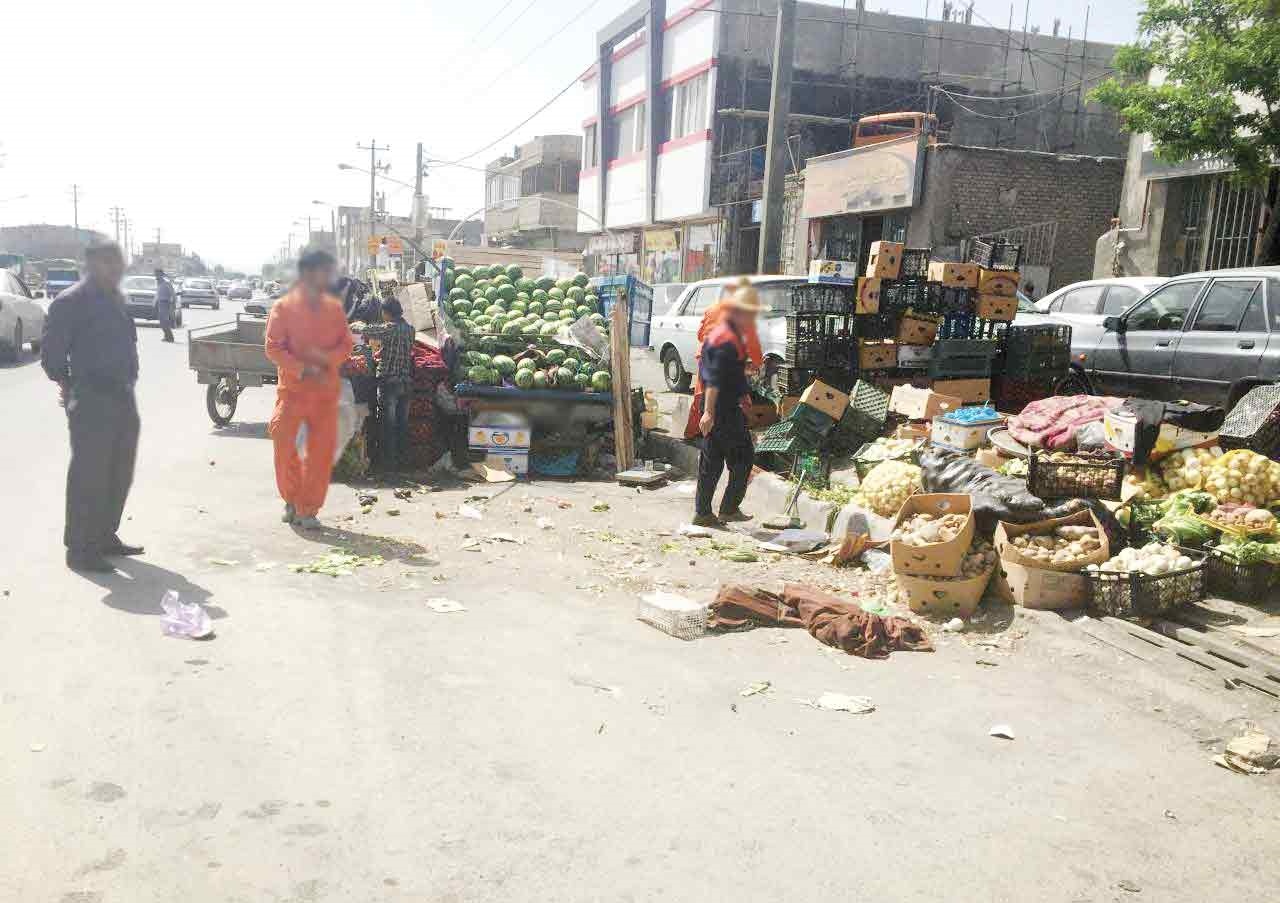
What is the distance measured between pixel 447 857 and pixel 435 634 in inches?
83.1

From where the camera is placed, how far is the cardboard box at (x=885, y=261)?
32.8 feet

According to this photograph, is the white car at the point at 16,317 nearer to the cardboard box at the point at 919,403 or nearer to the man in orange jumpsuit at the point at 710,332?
the man in orange jumpsuit at the point at 710,332

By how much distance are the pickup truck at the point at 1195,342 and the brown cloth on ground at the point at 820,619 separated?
18.2ft

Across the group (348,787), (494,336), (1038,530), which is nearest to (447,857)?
(348,787)

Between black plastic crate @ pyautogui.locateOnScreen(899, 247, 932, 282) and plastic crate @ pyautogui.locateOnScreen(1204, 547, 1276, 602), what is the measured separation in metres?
5.12

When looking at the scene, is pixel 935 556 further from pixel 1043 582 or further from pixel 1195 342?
pixel 1195 342

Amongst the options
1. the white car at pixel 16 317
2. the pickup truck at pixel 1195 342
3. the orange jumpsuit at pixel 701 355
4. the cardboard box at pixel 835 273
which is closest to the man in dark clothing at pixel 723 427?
the orange jumpsuit at pixel 701 355

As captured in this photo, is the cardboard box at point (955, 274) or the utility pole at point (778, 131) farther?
the cardboard box at point (955, 274)

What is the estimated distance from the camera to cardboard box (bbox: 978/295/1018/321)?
10.5 meters

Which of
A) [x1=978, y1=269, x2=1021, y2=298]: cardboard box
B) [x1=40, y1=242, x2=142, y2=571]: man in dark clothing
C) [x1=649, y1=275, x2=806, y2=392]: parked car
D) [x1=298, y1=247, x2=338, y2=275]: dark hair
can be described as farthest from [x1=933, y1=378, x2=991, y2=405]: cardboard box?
[x1=298, y1=247, x2=338, y2=275]: dark hair

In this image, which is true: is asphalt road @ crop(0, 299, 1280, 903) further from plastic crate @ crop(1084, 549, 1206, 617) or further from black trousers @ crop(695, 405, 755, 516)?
black trousers @ crop(695, 405, 755, 516)

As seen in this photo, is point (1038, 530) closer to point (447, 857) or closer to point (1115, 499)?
point (1115, 499)

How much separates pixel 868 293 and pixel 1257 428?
3.72 metres

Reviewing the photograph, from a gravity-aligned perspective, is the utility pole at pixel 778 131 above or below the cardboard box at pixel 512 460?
above
